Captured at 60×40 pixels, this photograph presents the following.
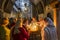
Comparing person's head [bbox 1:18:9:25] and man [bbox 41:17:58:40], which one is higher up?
person's head [bbox 1:18:9:25]

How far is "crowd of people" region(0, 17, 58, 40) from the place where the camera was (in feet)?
39.1

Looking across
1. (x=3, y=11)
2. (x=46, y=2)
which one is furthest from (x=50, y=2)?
(x=3, y=11)

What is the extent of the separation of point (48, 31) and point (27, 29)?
0.75m

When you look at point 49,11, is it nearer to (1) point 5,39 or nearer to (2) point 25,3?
(2) point 25,3

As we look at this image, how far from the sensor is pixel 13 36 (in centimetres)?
1191

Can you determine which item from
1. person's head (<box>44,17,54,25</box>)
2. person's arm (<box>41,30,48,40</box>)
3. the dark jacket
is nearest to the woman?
the dark jacket

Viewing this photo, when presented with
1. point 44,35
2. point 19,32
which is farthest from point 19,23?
point 44,35

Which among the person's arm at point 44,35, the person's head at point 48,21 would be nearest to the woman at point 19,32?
the person's arm at point 44,35

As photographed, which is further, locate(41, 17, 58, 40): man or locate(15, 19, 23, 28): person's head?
locate(15, 19, 23, 28): person's head

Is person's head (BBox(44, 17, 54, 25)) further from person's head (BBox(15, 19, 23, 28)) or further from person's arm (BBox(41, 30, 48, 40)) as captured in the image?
person's head (BBox(15, 19, 23, 28))

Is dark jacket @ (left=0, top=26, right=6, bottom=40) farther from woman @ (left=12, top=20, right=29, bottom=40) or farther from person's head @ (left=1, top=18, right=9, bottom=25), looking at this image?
woman @ (left=12, top=20, right=29, bottom=40)

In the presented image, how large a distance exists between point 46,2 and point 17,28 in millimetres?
1407

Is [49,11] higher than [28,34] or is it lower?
higher

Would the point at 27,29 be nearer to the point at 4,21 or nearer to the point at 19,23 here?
the point at 19,23
